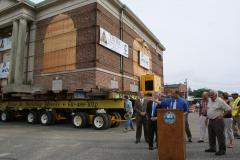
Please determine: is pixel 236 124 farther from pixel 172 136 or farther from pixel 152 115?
pixel 172 136

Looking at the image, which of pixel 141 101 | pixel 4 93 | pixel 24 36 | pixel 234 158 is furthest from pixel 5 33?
pixel 234 158

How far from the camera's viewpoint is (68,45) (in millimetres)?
18984

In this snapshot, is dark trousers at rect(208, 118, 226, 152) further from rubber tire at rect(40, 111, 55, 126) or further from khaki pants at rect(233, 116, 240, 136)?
rubber tire at rect(40, 111, 55, 126)

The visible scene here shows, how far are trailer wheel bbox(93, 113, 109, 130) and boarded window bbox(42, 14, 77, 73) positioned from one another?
20.0 feet

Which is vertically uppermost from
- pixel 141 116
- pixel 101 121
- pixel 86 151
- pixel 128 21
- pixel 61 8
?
pixel 128 21

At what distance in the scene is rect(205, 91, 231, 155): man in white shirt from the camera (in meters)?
6.95

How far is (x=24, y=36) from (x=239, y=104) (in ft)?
55.0

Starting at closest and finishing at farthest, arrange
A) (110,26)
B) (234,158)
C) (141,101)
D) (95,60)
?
(234,158) < (141,101) < (95,60) < (110,26)

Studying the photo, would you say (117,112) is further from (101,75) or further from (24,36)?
(24,36)

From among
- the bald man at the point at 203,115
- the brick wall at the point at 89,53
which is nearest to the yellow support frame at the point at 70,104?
the brick wall at the point at 89,53

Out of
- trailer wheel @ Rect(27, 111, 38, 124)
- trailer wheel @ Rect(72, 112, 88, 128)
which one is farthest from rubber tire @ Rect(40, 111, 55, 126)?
trailer wheel @ Rect(72, 112, 88, 128)

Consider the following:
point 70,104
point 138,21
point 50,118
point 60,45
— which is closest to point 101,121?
point 70,104

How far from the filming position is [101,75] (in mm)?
17953

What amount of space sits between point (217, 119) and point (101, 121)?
721 centimetres
